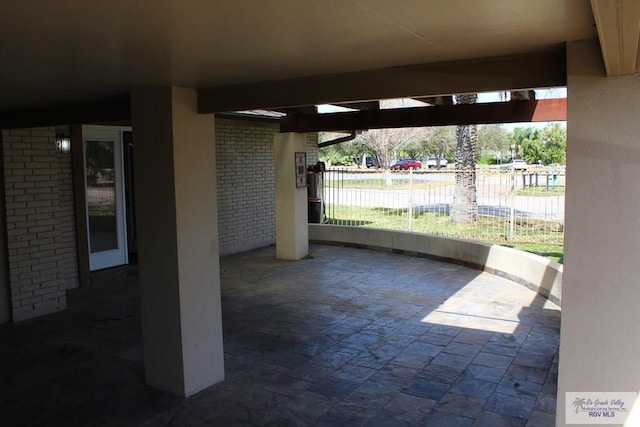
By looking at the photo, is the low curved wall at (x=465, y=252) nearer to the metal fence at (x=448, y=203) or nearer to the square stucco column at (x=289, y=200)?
the metal fence at (x=448, y=203)

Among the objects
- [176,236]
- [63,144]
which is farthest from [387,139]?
[176,236]

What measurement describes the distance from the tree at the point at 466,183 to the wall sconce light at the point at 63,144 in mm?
8952

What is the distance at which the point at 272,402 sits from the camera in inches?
169

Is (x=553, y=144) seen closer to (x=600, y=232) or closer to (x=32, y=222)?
(x=32, y=222)

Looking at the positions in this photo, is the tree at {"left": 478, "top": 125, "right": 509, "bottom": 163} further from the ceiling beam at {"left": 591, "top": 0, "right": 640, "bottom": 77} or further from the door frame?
the ceiling beam at {"left": 591, "top": 0, "right": 640, "bottom": 77}

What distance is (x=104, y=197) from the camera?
9.12m

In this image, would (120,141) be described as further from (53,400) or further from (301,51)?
(301,51)

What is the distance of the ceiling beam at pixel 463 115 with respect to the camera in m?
6.46

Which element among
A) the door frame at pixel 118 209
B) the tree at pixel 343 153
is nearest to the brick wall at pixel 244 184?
the door frame at pixel 118 209

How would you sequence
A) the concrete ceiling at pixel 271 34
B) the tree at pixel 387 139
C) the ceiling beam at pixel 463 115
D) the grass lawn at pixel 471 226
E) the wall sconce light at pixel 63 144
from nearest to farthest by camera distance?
1. the concrete ceiling at pixel 271 34
2. the ceiling beam at pixel 463 115
3. the wall sconce light at pixel 63 144
4. the grass lawn at pixel 471 226
5. the tree at pixel 387 139

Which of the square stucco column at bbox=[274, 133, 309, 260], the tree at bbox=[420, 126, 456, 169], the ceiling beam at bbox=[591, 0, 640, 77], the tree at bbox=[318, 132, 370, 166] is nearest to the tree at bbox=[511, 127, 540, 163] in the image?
the tree at bbox=[420, 126, 456, 169]

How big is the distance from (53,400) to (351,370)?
2610mm

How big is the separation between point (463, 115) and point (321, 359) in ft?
12.2

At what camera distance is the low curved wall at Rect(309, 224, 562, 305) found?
289 inches
